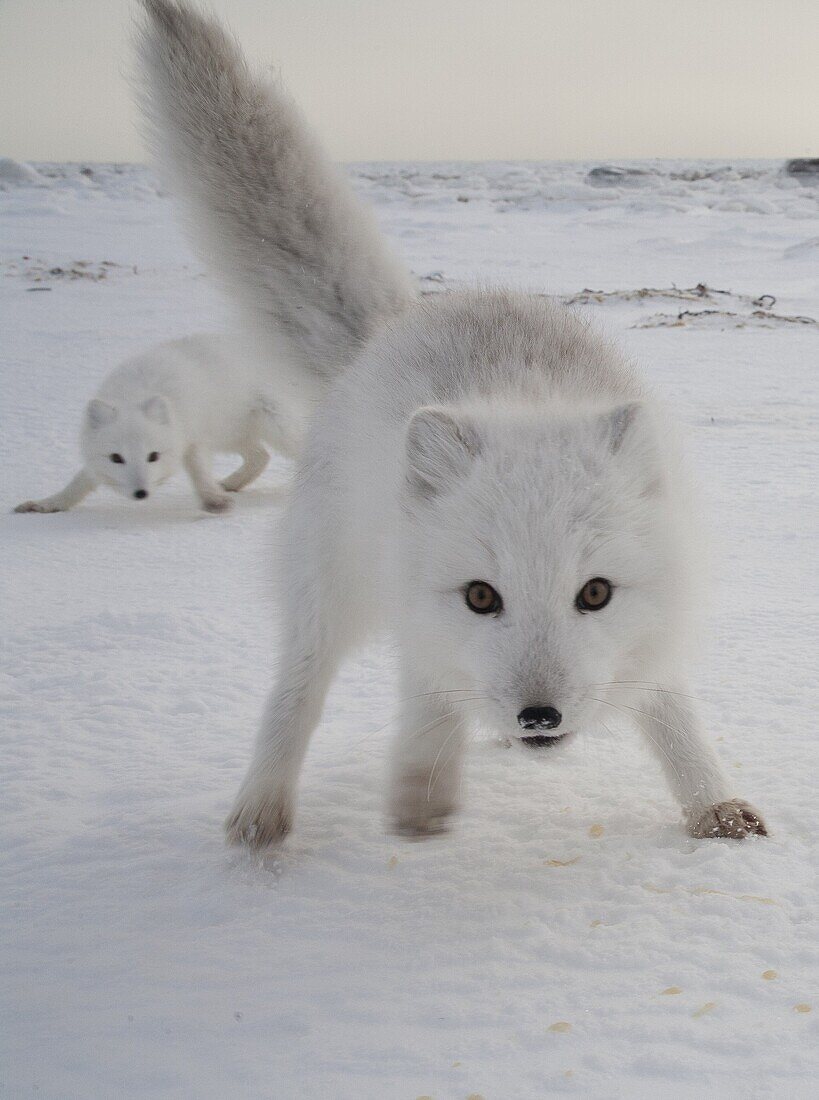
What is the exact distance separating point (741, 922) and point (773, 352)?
8108mm

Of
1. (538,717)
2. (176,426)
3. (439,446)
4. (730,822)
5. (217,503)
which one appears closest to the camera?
(538,717)

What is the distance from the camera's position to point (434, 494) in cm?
210

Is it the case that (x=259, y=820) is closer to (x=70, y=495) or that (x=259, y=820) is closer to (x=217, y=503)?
(x=217, y=503)

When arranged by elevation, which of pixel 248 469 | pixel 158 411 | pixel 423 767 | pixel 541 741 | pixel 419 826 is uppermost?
pixel 541 741

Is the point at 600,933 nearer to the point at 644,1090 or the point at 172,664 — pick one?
the point at 644,1090

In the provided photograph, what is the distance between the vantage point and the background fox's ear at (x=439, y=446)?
2012 mm

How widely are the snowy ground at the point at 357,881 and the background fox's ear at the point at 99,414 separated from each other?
35.7 inches

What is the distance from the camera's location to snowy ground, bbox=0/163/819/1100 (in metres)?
1.70

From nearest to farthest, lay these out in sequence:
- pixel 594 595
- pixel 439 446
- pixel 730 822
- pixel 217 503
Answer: pixel 594 595 < pixel 439 446 < pixel 730 822 < pixel 217 503

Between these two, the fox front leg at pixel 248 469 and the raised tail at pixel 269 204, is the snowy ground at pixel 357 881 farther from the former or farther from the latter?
the fox front leg at pixel 248 469

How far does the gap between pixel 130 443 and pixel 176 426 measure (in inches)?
13.3

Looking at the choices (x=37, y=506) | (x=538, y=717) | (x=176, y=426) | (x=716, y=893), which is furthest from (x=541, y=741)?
(x=176, y=426)

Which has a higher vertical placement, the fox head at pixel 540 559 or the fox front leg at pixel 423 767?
the fox head at pixel 540 559

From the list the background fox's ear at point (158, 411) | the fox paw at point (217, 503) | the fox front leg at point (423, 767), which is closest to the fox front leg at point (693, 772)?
the fox front leg at point (423, 767)
